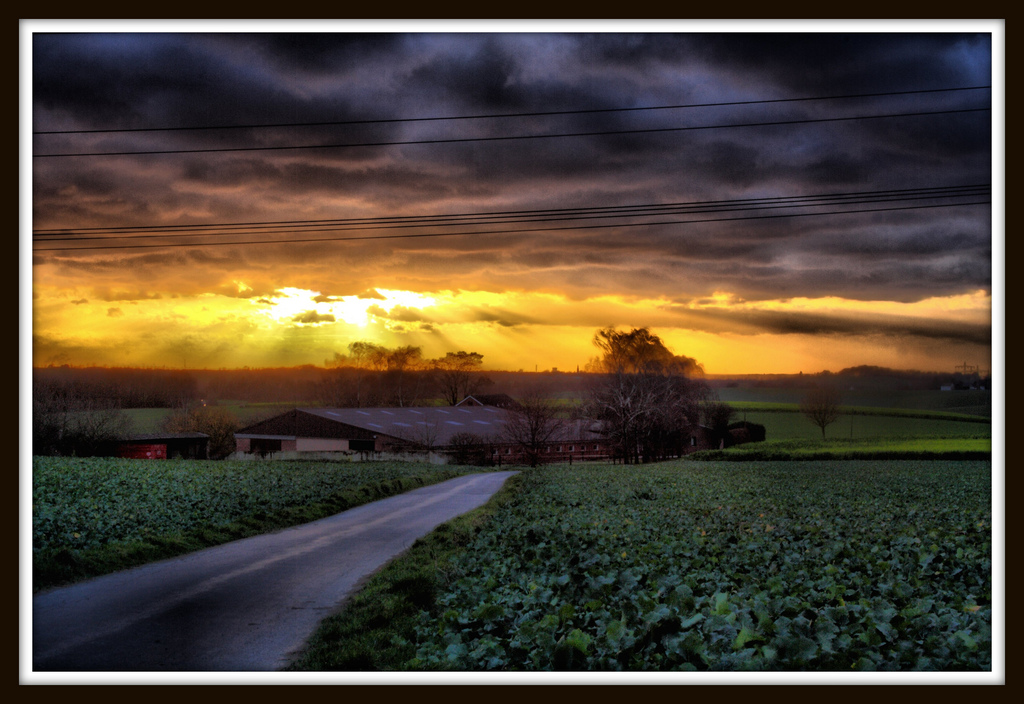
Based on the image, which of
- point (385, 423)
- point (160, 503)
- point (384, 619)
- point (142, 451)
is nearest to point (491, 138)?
point (385, 423)

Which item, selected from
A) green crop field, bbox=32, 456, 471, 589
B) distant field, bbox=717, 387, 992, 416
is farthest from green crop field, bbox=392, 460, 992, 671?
green crop field, bbox=32, 456, 471, 589

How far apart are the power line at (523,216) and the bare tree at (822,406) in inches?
91.3

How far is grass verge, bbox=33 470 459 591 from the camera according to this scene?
24.5 feet

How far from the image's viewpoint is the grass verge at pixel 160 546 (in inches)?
294

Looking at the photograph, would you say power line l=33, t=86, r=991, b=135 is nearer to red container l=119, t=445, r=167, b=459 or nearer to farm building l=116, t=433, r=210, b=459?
farm building l=116, t=433, r=210, b=459

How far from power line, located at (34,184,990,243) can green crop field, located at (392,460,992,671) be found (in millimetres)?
2985

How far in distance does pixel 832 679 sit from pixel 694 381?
4450 millimetres

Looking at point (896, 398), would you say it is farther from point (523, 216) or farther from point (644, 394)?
point (523, 216)

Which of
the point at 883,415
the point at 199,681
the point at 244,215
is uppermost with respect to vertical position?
the point at 244,215

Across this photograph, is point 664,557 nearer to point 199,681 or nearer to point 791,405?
point 791,405

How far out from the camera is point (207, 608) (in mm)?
6484

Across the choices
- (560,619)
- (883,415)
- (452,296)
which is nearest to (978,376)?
(883,415)

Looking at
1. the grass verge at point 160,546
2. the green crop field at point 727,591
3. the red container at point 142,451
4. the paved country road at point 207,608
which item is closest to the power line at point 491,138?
the green crop field at point 727,591

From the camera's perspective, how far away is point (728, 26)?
6809 mm
